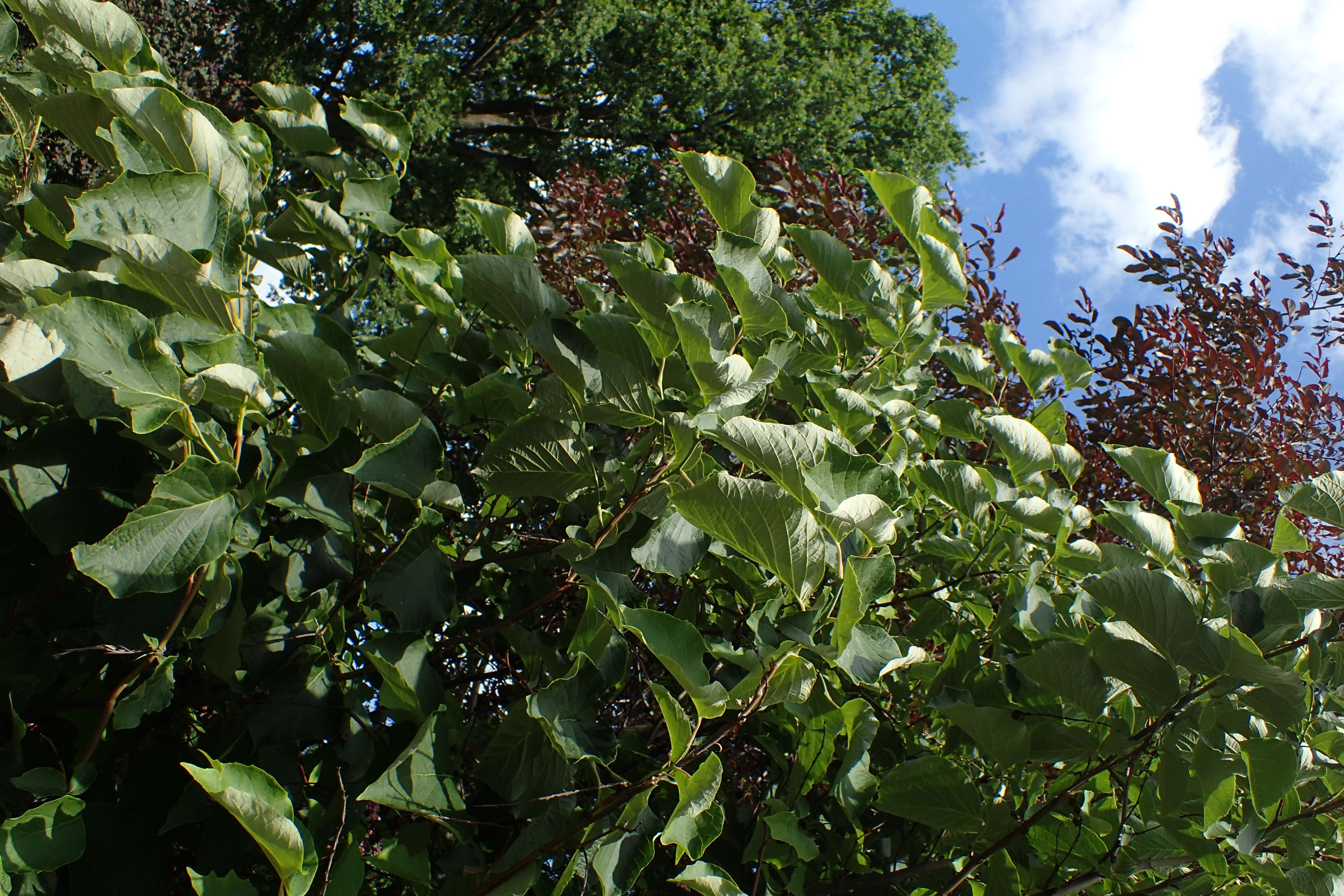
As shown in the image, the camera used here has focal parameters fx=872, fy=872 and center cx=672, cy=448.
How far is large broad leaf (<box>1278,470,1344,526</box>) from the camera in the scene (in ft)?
3.45

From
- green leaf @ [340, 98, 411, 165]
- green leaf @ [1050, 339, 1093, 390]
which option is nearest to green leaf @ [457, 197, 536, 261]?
green leaf @ [340, 98, 411, 165]

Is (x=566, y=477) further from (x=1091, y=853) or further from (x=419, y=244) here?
(x=1091, y=853)

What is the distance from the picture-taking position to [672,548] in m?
0.91

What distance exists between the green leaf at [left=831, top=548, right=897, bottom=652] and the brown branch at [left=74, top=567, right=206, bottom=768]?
58 cm

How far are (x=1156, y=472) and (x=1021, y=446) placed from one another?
185mm

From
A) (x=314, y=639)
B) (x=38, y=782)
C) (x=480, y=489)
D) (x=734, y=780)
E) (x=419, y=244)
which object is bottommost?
(x=38, y=782)

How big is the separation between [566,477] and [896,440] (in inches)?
23.3

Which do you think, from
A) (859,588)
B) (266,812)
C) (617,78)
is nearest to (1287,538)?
(859,588)

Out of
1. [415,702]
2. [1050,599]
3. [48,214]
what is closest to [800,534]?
[415,702]

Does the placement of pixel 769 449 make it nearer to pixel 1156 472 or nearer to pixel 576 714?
pixel 576 714

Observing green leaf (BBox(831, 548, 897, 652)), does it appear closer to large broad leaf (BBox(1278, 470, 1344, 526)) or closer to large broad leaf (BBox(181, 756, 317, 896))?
large broad leaf (BBox(181, 756, 317, 896))

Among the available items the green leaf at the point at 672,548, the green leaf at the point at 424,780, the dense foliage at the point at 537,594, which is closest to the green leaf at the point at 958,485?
the dense foliage at the point at 537,594

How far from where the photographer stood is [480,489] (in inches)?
48.5

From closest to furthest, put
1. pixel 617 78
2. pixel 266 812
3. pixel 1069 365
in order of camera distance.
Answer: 1. pixel 266 812
2. pixel 1069 365
3. pixel 617 78
